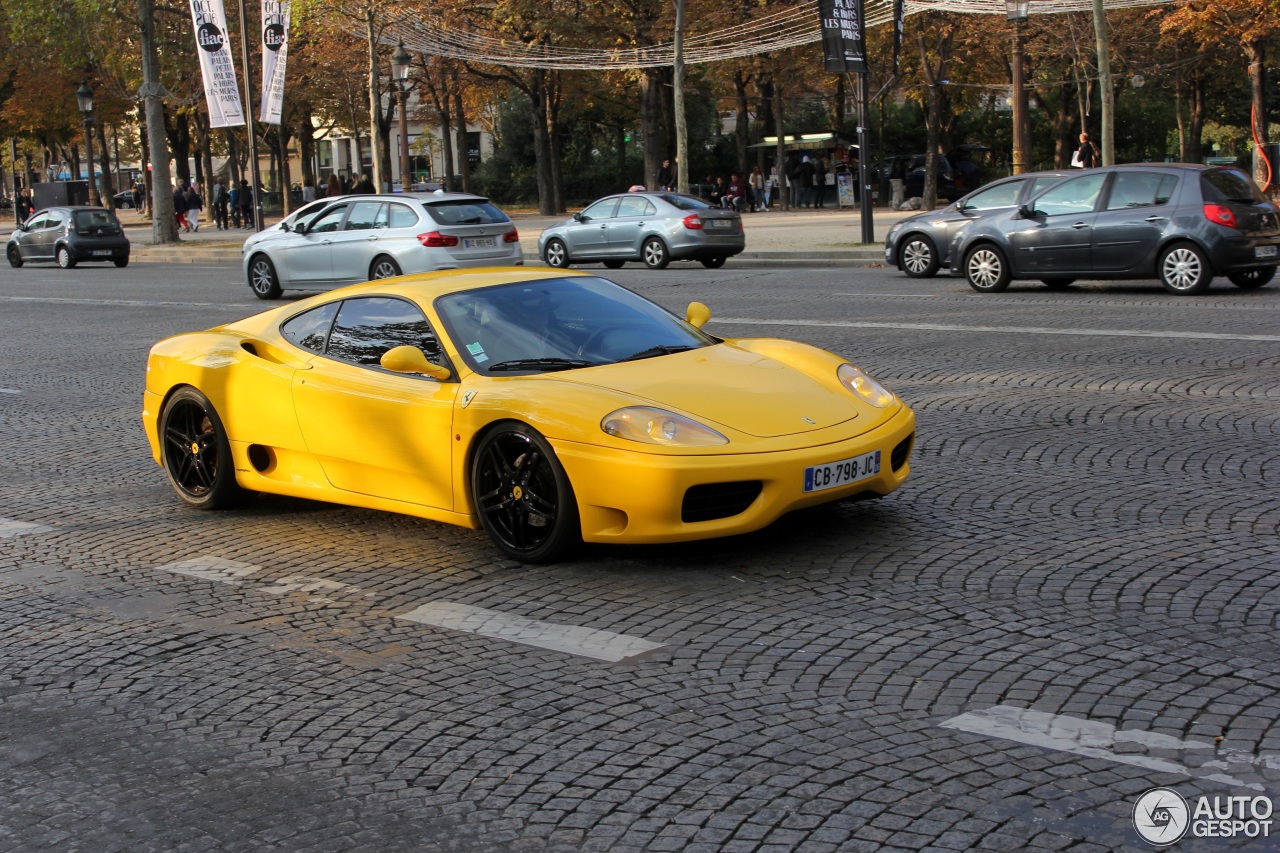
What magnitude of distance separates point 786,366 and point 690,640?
2.06 metres

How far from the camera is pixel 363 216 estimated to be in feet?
71.8

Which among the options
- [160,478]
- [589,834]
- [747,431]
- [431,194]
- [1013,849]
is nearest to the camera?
[1013,849]

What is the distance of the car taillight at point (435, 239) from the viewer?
69.4ft

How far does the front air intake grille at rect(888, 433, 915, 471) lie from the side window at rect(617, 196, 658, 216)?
2004cm

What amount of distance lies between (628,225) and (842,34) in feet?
16.8

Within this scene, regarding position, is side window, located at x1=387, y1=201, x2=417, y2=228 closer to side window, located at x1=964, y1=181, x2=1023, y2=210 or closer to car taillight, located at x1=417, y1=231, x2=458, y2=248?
car taillight, located at x1=417, y1=231, x2=458, y2=248

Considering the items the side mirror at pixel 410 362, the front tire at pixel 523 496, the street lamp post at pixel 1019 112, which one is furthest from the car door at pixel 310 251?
the street lamp post at pixel 1019 112

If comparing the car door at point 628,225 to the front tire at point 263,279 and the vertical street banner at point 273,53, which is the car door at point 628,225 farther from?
the vertical street banner at point 273,53

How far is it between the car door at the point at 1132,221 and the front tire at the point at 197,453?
12.4m

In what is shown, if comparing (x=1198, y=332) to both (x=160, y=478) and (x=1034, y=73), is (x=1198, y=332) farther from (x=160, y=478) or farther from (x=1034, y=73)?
(x=1034, y=73)

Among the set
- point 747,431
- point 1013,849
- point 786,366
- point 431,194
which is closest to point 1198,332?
point 786,366

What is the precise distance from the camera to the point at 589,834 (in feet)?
11.6

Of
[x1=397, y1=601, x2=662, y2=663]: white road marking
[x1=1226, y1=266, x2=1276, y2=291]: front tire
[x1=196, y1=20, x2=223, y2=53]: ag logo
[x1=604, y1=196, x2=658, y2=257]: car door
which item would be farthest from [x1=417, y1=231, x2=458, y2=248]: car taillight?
[x1=196, y1=20, x2=223, y2=53]: ag logo

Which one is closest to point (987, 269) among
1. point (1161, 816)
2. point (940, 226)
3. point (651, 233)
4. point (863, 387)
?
point (940, 226)
